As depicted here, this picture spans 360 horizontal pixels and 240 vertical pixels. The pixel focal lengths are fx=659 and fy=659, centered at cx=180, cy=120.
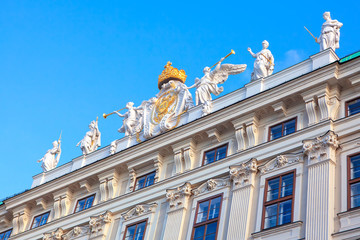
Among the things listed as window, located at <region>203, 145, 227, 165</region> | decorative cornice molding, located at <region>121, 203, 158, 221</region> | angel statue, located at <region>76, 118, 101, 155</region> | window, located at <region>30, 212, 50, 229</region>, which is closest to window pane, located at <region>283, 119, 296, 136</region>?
window, located at <region>203, 145, 227, 165</region>

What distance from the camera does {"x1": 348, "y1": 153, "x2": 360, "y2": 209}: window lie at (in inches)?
824

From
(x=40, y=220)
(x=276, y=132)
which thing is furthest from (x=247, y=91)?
(x=40, y=220)

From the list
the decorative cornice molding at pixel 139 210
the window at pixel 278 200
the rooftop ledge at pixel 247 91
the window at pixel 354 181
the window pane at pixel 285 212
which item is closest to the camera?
the window at pixel 354 181

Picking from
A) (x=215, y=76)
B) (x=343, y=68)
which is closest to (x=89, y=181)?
(x=215, y=76)

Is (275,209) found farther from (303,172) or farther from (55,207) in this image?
(55,207)

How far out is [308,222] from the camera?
20.9 m

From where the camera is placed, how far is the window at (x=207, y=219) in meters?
23.9

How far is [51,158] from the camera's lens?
116ft

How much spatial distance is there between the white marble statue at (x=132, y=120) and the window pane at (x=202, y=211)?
689 centimetres

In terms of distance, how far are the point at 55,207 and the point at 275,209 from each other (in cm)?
1236

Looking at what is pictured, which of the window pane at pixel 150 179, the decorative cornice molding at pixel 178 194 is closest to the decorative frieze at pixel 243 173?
the decorative cornice molding at pixel 178 194

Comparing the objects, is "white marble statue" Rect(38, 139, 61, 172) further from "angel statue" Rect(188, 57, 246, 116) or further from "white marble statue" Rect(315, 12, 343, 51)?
"white marble statue" Rect(315, 12, 343, 51)

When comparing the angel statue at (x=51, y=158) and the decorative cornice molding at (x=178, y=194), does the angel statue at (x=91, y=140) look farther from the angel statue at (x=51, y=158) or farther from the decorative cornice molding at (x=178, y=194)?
the decorative cornice molding at (x=178, y=194)

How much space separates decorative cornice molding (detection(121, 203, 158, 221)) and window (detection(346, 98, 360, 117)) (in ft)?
27.7
